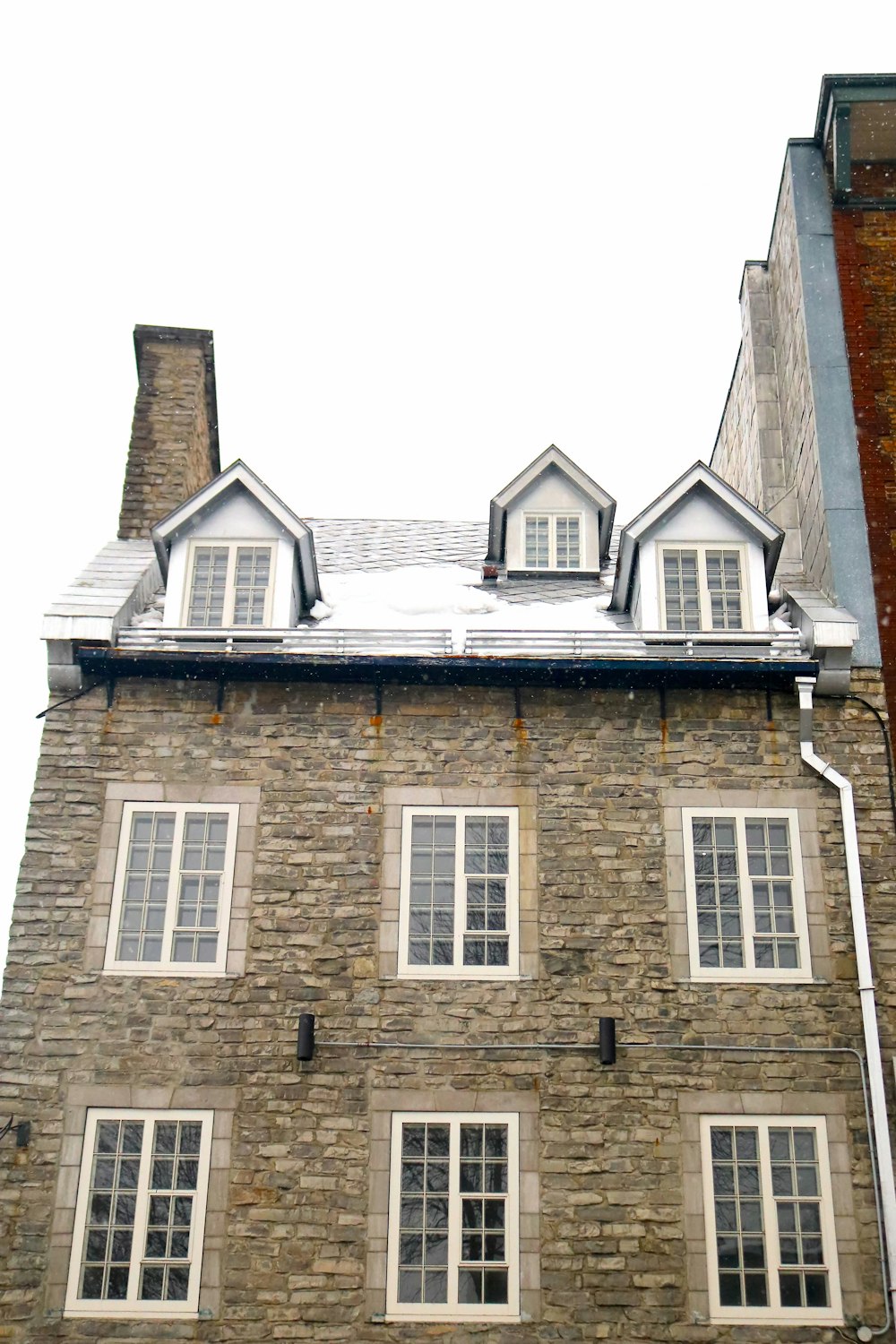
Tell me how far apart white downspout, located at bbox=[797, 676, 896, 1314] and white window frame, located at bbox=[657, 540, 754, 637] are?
1.46 metres

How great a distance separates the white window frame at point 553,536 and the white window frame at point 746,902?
5.43 m

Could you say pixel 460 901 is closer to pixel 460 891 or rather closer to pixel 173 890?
pixel 460 891

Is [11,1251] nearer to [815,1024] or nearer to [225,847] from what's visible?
[225,847]

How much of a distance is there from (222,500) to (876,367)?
30.3ft

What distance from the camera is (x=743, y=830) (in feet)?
49.5

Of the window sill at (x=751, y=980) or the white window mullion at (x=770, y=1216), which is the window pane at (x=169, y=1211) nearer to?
the window sill at (x=751, y=980)

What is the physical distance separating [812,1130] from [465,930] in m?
4.19

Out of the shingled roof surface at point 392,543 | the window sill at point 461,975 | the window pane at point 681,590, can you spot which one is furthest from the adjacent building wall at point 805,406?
the window sill at point 461,975

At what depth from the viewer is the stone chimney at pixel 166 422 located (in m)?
19.9

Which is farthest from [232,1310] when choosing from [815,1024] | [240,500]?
[240,500]

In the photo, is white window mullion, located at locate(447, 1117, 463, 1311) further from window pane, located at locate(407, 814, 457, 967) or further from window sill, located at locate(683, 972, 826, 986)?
window sill, located at locate(683, 972, 826, 986)

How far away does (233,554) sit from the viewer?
56.4ft

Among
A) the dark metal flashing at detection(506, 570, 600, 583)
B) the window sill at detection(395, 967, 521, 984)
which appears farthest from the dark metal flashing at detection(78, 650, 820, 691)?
the dark metal flashing at detection(506, 570, 600, 583)

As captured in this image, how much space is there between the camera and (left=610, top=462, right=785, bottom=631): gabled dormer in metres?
16.9
